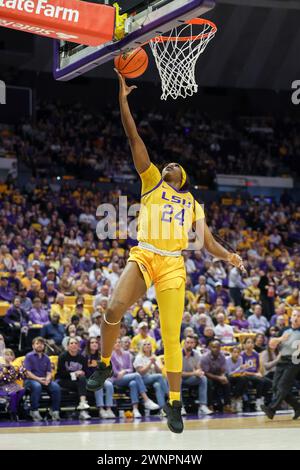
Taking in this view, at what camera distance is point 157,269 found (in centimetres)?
775

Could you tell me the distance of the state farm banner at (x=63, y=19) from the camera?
24.7ft

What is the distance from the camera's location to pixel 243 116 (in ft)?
116

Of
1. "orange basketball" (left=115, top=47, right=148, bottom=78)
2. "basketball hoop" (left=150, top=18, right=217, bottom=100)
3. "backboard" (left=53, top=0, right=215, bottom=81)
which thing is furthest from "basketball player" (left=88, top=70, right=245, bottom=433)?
"basketball hoop" (left=150, top=18, right=217, bottom=100)

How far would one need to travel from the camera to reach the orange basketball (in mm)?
8031

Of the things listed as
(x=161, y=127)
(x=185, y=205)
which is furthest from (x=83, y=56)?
(x=161, y=127)

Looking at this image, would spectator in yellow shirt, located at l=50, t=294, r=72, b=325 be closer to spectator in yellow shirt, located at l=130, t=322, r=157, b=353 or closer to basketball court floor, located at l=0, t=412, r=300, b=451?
spectator in yellow shirt, located at l=130, t=322, r=157, b=353

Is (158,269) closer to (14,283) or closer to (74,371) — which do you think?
(74,371)

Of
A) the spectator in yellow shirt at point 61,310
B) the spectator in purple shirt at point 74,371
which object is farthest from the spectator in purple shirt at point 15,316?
the spectator in purple shirt at point 74,371

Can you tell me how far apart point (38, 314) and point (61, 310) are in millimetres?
577

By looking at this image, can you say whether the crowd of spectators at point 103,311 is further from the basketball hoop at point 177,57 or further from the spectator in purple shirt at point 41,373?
the basketball hoop at point 177,57

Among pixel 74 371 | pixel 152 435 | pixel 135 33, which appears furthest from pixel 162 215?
pixel 74 371

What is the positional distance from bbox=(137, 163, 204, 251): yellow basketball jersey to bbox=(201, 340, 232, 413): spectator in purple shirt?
7.12 metres

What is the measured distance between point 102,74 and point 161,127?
3849 mm

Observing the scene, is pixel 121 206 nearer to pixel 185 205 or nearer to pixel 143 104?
pixel 143 104
